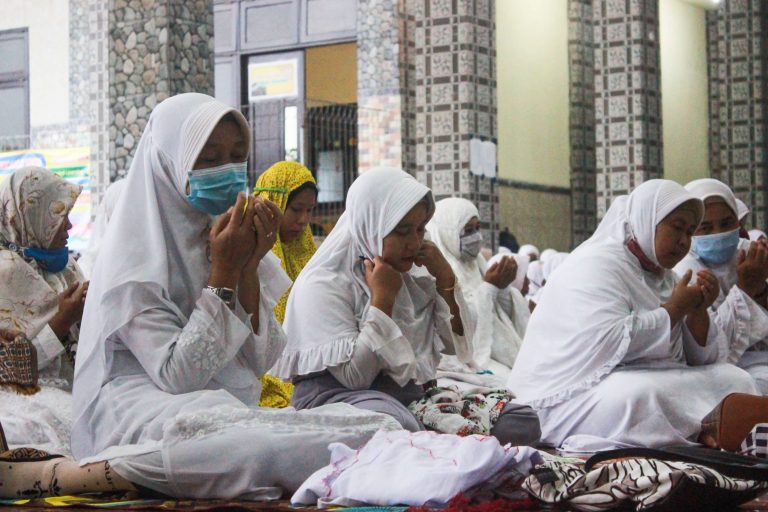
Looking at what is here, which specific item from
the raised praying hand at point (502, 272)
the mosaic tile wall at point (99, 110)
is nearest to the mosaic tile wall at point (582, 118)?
the mosaic tile wall at point (99, 110)

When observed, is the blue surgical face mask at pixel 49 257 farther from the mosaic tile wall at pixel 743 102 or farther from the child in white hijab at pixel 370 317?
the mosaic tile wall at pixel 743 102

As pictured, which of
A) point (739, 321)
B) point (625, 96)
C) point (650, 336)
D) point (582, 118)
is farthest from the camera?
point (582, 118)

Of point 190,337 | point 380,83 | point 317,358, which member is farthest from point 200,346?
point 380,83

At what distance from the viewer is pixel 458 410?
3930 millimetres

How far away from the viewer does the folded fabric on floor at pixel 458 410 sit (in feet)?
12.6

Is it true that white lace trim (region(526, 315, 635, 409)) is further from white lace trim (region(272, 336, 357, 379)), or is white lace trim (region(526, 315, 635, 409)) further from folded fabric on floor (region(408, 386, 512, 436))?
white lace trim (region(272, 336, 357, 379))

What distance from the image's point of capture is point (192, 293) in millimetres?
3295

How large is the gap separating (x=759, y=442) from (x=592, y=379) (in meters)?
1.20

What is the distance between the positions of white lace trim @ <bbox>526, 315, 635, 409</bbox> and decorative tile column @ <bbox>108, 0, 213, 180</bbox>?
2959 mm

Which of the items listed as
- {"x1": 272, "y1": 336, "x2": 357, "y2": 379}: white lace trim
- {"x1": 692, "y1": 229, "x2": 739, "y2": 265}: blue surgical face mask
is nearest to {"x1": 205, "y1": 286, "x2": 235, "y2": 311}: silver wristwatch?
{"x1": 272, "y1": 336, "x2": 357, "y2": 379}: white lace trim

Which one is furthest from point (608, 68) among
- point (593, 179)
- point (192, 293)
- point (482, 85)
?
point (192, 293)

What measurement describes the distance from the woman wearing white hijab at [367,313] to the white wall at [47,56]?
8.95 meters

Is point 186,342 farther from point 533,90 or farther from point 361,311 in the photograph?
point 533,90

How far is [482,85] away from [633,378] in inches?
181
